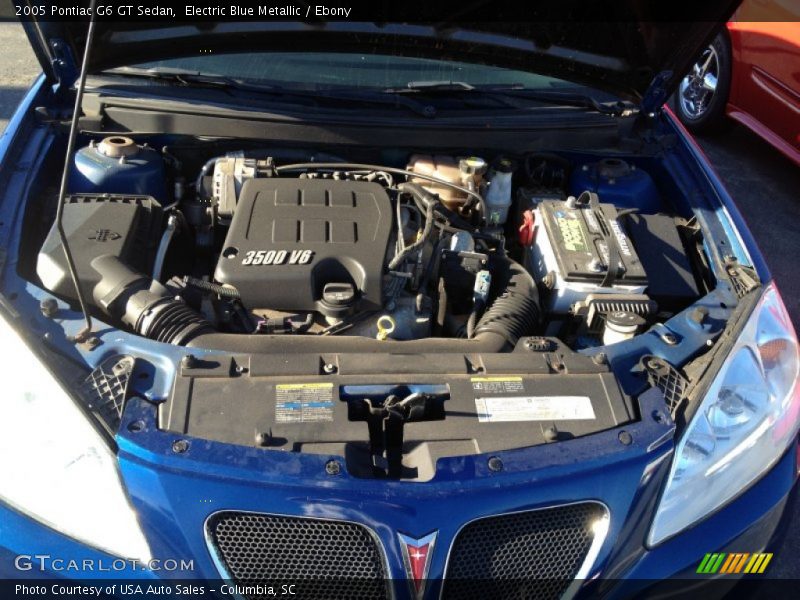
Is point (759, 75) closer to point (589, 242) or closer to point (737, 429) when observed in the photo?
point (589, 242)

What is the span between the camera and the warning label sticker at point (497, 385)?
5.00 feet

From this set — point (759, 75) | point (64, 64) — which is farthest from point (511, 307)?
point (759, 75)

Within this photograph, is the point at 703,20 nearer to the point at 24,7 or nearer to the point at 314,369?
the point at 314,369

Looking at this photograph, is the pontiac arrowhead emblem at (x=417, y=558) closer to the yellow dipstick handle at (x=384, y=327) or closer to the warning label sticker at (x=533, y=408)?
the warning label sticker at (x=533, y=408)

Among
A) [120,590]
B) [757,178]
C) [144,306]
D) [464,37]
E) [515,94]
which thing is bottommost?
[757,178]

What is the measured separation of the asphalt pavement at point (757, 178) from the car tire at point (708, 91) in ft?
0.56

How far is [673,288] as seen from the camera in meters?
2.03

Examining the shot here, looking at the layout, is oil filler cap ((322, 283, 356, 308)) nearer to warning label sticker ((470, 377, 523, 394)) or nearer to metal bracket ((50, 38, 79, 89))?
warning label sticker ((470, 377, 523, 394))

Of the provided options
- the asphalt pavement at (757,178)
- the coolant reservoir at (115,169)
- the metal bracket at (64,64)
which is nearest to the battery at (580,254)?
the coolant reservoir at (115,169)

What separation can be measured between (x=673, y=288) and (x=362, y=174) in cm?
103

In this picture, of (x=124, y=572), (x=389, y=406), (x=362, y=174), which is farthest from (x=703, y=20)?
(x=124, y=572)

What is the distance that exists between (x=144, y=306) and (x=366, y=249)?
568 mm

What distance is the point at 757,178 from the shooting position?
4641mm

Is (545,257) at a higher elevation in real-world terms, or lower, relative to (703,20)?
lower
